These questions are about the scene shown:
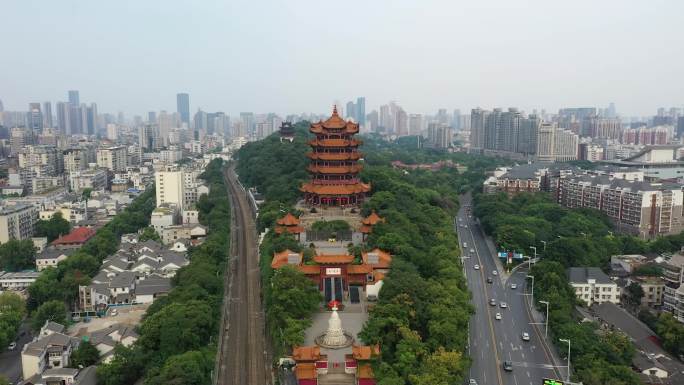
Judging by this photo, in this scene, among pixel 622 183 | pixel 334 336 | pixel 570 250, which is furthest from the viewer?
pixel 622 183

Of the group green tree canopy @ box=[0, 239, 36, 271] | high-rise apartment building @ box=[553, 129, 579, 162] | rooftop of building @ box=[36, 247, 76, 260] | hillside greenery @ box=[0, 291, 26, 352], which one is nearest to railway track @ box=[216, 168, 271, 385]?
hillside greenery @ box=[0, 291, 26, 352]

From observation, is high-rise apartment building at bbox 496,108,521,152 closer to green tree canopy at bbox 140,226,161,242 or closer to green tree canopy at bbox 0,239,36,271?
green tree canopy at bbox 140,226,161,242

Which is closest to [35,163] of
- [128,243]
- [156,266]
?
[128,243]

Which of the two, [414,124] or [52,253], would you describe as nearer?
[52,253]

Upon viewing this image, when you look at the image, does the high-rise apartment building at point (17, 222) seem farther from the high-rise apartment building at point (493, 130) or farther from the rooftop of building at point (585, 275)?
the high-rise apartment building at point (493, 130)

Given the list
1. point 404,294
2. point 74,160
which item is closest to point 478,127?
point 74,160

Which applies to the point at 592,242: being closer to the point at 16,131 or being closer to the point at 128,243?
the point at 128,243

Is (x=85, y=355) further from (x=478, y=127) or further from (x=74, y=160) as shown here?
(x=478, y=127)
